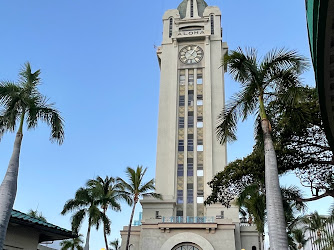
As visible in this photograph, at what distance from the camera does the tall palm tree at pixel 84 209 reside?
32.3 m

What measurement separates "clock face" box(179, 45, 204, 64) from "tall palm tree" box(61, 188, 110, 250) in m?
29.3

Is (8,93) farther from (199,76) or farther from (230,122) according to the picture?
(199,76)

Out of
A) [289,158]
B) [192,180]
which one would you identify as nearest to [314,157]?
[289,158]

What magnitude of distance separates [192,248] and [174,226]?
9.03ft

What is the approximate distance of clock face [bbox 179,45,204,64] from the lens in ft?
182

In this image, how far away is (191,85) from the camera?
53.7 meters

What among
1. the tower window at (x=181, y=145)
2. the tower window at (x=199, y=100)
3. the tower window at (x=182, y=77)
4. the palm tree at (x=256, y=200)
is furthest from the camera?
the tower window at (x=182, y=77)

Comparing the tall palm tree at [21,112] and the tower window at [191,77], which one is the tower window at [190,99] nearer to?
the tower window at [191,77]

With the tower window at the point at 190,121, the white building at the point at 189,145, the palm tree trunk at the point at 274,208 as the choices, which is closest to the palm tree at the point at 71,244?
the white building at the point at 189,145

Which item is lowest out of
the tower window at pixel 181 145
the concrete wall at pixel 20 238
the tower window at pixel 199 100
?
the concrete wall at pixel 20 238

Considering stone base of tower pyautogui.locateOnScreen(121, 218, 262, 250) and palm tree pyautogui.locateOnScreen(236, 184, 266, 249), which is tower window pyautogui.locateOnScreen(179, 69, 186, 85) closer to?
stone base of tower pyautogui.locateOnScreen(121, 218, 262, 250)

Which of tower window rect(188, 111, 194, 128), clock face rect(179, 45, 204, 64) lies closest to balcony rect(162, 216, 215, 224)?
tower window rect(188, 111, 194, 128)

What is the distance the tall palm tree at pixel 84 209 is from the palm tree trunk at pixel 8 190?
Answer: 2010cm

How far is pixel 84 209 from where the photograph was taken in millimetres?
33250
